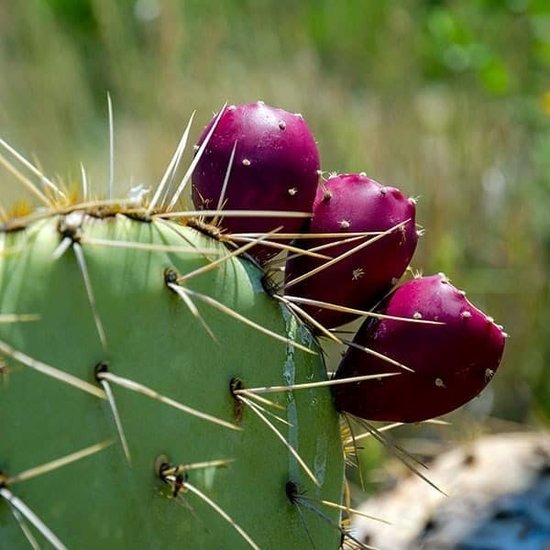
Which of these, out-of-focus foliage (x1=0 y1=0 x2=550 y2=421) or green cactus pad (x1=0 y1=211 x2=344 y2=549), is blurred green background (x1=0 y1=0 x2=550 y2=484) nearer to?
out-of-focus foliage (x1=0 y1=0 x2=550 y2=421)

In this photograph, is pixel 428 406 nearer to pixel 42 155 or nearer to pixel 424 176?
pixel 424 176

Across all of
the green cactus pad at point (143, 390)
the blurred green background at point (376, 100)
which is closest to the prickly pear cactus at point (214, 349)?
the green cactus pad at point (143, 390)

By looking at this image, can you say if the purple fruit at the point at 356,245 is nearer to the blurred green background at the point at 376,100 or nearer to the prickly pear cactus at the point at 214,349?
the prickly pear cactus at the point at 214,349

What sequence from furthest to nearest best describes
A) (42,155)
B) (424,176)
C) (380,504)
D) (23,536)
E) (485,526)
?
(42,155), (424,176), (380,504), (485,526), (23,536)

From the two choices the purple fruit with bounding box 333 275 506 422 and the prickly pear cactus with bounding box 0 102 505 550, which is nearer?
the prickly pear cactus with bounding box 0 102 505 550

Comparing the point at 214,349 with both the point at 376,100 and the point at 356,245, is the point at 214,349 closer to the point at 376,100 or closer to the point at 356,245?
the point at 356,245

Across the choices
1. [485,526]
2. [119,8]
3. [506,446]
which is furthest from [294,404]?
[119,8]

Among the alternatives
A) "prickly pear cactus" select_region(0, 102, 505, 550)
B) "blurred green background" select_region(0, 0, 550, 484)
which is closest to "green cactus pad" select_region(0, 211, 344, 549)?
"prickly pear cactus" select_region(0, 102, 505, 550)
